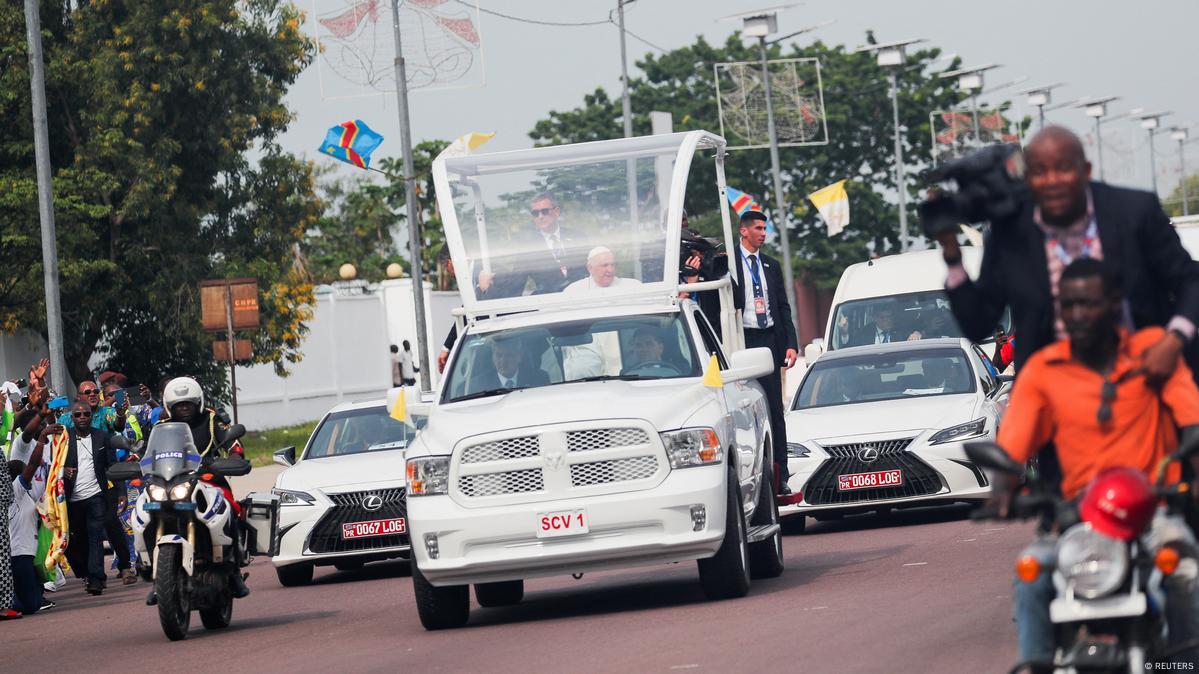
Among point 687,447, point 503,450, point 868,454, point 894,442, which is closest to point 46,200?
point 868,454

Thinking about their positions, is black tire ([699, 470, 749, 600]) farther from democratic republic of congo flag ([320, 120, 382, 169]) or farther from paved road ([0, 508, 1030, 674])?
democratic republic of congo flag ([320, 120, 382, 169])

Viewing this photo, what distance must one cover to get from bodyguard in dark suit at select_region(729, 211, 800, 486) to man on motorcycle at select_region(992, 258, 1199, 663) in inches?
361

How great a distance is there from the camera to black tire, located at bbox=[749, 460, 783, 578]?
539 inches

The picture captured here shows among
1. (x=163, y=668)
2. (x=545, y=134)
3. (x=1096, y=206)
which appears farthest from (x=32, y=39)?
(x=545, y=134)

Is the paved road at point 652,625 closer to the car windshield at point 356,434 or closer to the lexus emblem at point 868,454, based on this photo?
the lexus emblem at point 868,454

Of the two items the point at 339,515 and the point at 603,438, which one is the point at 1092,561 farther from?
the point at 339,515

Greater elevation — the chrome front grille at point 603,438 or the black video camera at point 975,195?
the black video camera at point 975,195

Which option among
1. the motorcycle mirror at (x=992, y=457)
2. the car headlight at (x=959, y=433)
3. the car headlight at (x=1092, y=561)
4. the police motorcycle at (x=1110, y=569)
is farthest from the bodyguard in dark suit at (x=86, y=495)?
the car headlight at (x=1092, y=561)

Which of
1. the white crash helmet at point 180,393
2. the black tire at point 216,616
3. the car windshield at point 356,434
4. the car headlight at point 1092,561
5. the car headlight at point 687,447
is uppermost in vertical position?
the white crash helmet at point 180,393

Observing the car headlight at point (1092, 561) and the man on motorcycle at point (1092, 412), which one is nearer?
the car headlight at point (1092, 561)

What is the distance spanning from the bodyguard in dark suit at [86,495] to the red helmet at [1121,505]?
564 inches

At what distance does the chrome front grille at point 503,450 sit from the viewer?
1184cm

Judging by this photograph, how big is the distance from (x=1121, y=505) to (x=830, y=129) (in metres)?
68.8

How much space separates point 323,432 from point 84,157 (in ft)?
82.5
